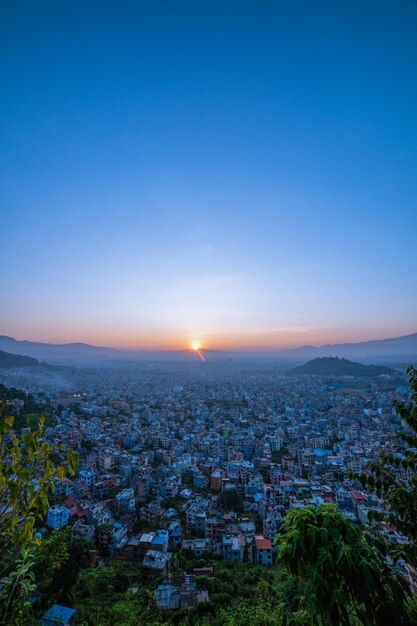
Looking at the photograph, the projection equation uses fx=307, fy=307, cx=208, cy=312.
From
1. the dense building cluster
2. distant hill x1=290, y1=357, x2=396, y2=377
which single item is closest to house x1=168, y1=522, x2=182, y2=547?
the dense building cluster

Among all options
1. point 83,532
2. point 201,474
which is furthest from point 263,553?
point 201,474

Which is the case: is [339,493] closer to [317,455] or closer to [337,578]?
[317,455]

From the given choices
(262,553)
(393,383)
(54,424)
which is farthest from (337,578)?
(393,383)

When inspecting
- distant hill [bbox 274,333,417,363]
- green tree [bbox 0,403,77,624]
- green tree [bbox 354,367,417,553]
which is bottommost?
distant hill [bbox 274,333,417,363]

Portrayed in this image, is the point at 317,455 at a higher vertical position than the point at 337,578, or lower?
lower

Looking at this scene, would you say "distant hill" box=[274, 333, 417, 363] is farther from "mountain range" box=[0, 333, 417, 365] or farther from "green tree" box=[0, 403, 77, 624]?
"green tree" box=[0, 403, 77, 624]

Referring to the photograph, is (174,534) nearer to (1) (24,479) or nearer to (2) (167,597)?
(2) (167,597)
